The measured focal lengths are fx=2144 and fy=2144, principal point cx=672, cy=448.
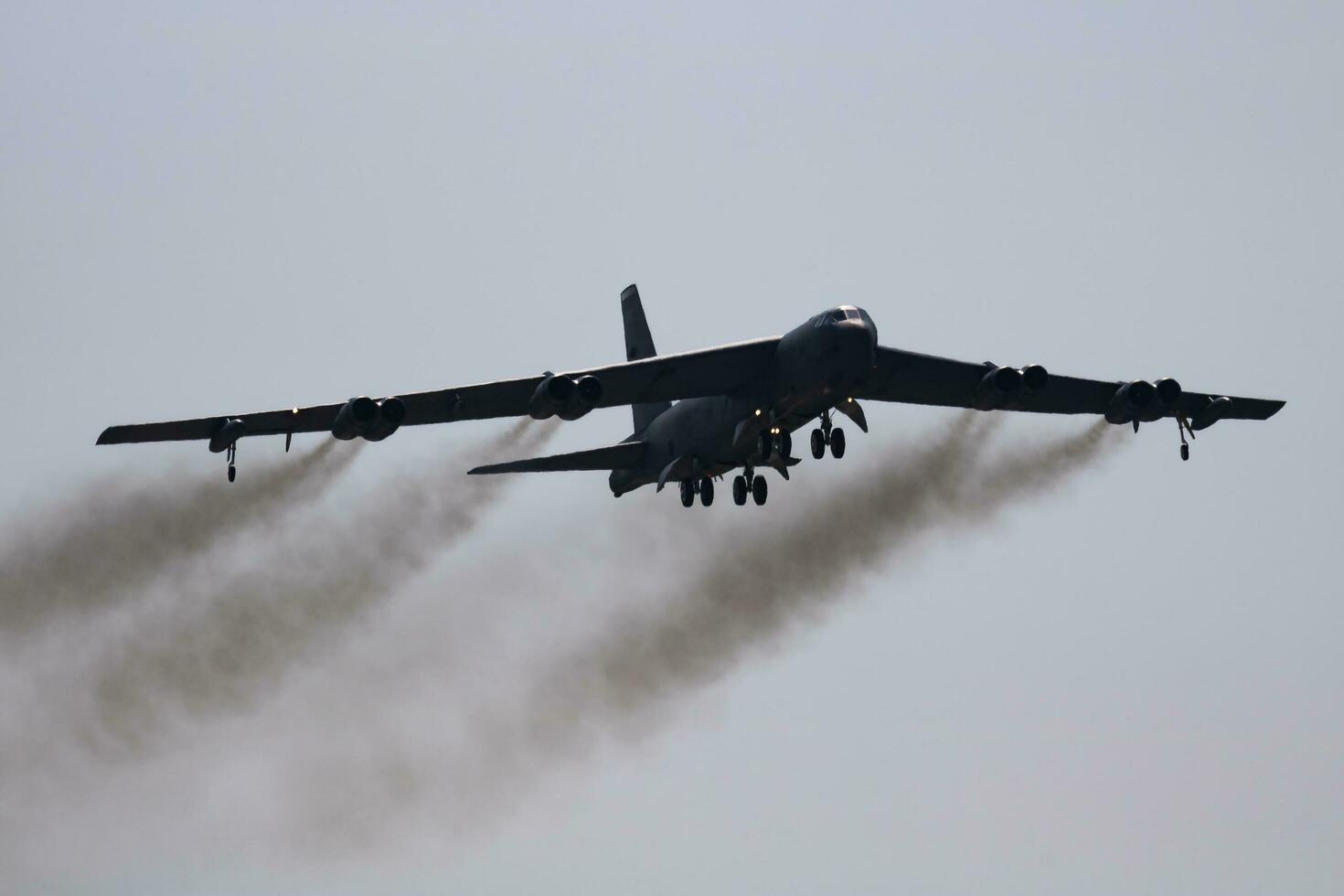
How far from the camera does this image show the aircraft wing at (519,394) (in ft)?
141

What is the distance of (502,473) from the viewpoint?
49062 millimetres

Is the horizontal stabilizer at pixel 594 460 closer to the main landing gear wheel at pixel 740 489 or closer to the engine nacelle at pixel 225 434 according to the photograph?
the main landing gear wheel at pixel 740 489

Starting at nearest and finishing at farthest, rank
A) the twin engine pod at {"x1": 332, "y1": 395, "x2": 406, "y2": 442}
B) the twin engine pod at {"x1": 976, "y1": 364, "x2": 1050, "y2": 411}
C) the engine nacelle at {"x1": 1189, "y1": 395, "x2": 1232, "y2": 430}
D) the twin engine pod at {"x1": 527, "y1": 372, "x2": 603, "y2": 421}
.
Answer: the twin engine pod at {"x1": 332, "y1": 395, "x2": 406, "y2": 442} → the twin engine pod at {"x1": 527, "y1": 372, "x2": 603, "y2": 421} → the twin engine pod at {"x1": 976, "y1": 364, "x2": 1050, "y2": 411} → the engine nacelle at {"x1": 1189, "y1": 395, "x2": 1232, "y2": 430}

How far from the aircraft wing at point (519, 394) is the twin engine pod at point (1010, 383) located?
5.01 m

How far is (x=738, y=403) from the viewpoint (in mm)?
45375

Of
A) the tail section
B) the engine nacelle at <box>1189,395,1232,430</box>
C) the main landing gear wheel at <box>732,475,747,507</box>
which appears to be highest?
the tail section

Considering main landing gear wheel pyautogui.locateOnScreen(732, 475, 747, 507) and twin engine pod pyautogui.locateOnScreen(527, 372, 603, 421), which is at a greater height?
twin engine pod pyautogui.locateOnScreen(527, 372, 603, 421)

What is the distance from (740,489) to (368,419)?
9882 millimetres

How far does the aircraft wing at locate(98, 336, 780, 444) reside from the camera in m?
43.0

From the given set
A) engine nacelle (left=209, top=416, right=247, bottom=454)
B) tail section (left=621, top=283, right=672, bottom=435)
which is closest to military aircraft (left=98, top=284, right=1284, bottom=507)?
engine nacelle (left=209, top=416, right=247, bottom=454)

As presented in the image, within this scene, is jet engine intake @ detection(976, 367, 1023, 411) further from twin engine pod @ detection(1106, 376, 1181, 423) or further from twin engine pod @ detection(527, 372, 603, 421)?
twin engine pod @ detection(527, 372, 603, 421)

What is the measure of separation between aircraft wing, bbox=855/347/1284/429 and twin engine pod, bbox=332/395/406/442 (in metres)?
10.2

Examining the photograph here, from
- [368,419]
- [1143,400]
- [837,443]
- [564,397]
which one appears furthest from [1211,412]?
[368,419]

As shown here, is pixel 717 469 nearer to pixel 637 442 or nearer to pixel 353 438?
pixel 637 442
